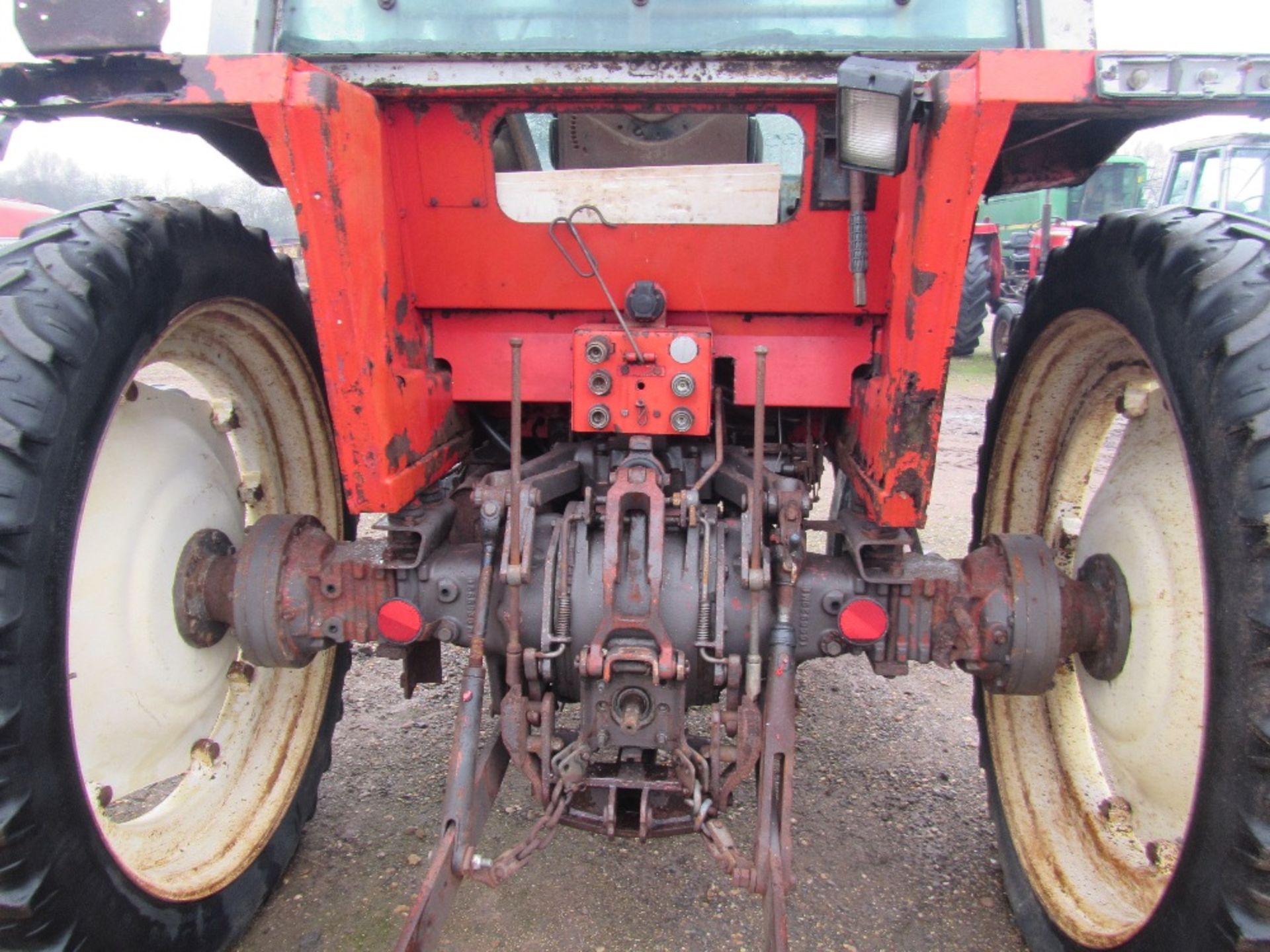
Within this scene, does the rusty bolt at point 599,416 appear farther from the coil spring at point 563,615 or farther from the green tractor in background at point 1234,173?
the green tractor in background at point 1234,173

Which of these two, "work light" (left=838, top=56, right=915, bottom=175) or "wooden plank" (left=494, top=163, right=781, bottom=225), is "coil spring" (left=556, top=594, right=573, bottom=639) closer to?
"wooden plank" (left=494, top=163, right=781, bottom=225)

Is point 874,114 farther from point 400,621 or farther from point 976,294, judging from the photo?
point 976,294

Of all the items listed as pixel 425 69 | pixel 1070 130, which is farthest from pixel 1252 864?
pixel 425 69

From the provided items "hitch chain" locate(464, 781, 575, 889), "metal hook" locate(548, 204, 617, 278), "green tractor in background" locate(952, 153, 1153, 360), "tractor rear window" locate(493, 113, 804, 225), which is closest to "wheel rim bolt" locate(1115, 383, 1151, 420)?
"tractor rear window" locate(493, 113, 804, 225)

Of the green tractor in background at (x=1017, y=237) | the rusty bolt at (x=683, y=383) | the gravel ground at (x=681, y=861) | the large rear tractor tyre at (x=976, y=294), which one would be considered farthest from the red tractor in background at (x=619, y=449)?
the large rear tractor tyre at (x=976, y=294)

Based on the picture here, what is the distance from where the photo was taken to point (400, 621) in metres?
2.08

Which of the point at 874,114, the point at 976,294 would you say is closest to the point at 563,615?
the point at 874,114

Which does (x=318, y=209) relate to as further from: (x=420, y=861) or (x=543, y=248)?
(x=420, y=861)

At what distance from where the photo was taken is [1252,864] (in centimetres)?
142

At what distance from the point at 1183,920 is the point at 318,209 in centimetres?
200

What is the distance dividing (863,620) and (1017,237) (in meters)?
13.6

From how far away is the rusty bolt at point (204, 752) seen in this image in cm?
235

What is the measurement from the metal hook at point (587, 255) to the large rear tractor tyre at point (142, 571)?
742 mm

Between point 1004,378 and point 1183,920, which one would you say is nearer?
point 1183,920
